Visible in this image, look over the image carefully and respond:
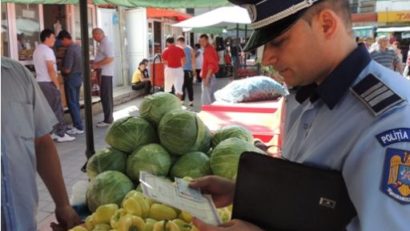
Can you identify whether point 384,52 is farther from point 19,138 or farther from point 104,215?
point 19,138

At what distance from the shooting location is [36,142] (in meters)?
2.01

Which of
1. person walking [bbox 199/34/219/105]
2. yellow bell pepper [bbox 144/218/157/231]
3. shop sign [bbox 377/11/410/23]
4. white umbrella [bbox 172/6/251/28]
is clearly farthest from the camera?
shop sign [bbox 377/11/410/23]

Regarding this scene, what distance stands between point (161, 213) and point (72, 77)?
6492 millimetres

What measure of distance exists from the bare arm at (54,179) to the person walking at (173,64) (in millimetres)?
8451

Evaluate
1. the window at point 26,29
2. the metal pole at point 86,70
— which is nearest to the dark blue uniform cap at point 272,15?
the metal pole at point 86,70

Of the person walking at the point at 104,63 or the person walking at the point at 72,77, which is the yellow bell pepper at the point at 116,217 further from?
the person walking at the point at 104,63

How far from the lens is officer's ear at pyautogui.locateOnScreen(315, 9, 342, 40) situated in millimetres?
1067

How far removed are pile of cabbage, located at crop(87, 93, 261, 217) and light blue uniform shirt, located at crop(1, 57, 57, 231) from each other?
0.46m

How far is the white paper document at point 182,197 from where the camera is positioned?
4.31ft

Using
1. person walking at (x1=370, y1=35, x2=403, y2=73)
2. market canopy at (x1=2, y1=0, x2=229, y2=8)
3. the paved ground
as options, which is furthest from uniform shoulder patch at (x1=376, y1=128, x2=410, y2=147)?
person walking at (x1=370, y1=35, x2=403, y2=73)

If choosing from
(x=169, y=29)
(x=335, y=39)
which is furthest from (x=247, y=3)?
(x=169, y=29)

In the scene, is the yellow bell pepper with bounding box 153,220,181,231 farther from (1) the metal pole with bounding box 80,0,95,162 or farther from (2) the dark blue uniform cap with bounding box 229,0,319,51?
(1) the metal pole with bounding box 80,0,95,162

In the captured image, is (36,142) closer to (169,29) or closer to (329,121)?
(329,121)

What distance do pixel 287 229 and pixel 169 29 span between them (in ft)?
61.7
